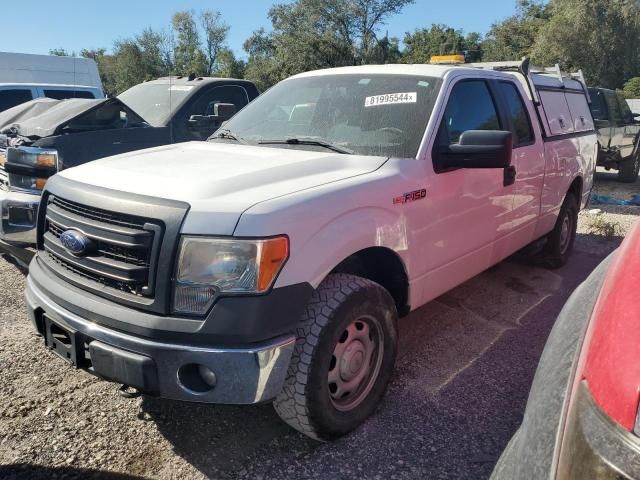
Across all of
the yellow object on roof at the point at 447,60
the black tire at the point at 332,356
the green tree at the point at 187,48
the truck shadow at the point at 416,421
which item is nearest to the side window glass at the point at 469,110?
the yellow object on roof at the point at 447,60

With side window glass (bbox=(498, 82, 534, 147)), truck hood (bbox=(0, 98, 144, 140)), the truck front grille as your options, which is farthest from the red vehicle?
truck hood (bbox=(0, 98, 144, 140))

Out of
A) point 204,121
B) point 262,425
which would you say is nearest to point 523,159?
point 262,425

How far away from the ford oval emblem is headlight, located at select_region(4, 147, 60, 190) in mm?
2121

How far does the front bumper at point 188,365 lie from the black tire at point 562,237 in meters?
4.00

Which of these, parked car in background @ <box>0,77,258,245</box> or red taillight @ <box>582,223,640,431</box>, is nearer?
red taillight @ <box>582,223,640,431</box>

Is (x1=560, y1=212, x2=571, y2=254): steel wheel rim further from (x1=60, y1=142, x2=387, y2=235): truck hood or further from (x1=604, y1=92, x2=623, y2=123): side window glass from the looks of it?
(x1=604, y1=92, x2=623, y2=123): side window glass

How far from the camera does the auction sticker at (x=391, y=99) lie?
3387 mm

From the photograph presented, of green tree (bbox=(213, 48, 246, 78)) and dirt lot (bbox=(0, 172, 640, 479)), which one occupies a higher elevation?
green tree (bbox=(213, 48, 246, 78))

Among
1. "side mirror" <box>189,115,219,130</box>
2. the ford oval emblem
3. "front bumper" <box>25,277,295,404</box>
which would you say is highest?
"side mirror" <box>189,115,219,130</box>

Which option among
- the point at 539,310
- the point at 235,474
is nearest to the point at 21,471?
the point at 235,474

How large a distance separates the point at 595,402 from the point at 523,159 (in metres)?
3.36

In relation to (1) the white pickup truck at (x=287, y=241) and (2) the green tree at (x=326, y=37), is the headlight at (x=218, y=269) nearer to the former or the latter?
(1) the white pickup truck at (x=287, y=241)

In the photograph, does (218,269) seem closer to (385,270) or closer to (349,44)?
(385,270)

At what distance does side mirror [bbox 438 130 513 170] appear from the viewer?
3033 mm
